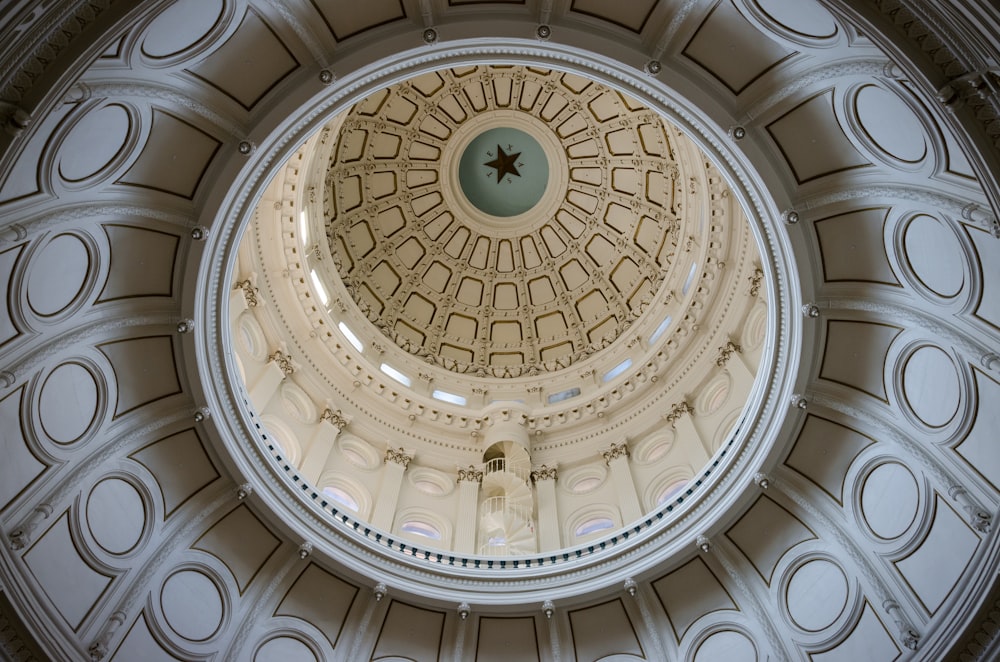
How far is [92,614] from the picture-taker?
1492cm

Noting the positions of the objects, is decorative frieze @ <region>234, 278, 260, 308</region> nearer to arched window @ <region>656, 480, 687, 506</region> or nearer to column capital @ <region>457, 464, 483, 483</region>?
column capital @ <region>457, 464, 483, 483</region>

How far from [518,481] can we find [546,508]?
1.42 meters

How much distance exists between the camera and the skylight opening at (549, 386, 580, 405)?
30097 millimetres

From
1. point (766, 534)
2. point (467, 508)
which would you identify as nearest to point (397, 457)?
point (467, 508)

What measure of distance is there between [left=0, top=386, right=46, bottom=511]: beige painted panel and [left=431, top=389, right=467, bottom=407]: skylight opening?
16.8 metres

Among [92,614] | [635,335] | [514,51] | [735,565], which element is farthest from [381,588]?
[635,335]

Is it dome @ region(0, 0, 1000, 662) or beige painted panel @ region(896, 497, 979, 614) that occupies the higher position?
dome @ region(0, 0, 1000, 662)

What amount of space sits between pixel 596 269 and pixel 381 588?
19.7 metres

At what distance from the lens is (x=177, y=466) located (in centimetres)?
1711

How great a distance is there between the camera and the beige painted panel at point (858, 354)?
1543cm

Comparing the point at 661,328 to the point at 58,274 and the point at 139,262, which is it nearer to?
the point at 139,262

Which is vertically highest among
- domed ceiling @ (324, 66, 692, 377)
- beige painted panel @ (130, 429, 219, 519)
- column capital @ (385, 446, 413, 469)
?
domed ceiling @ (324, 66, 692, 377)

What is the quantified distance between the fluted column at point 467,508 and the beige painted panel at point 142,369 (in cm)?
1022

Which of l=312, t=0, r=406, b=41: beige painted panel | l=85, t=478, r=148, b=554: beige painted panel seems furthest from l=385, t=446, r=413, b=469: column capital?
l=312, t=0, r=406, b=41: beige painted panel
